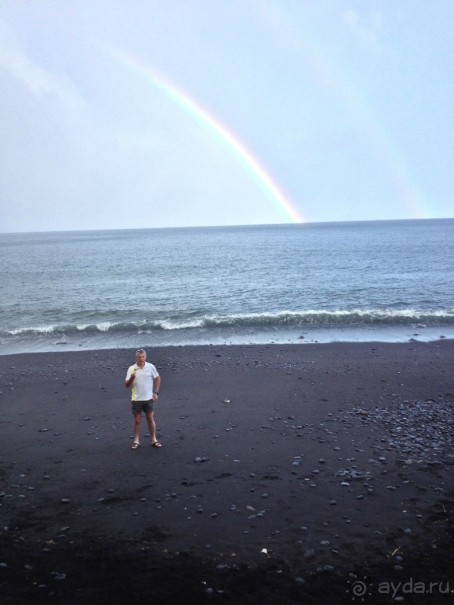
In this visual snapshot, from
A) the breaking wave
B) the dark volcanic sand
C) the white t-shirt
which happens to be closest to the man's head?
the white t-shirt

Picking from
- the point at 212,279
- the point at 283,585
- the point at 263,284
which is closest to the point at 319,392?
the point at 283,585

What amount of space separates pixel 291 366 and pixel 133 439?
931cm

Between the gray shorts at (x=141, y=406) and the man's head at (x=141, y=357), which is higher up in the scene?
the man's head at (x=141, y=357)

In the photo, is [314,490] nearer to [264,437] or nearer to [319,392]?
[264,437]

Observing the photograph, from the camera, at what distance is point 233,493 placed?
927cm

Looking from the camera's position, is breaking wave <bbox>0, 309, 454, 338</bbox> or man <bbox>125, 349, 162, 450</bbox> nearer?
man <bbox>125, 349, 162, 450</bbox>

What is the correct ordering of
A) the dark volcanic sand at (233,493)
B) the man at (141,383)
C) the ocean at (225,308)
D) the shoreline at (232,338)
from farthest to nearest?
the ocean at (225,308) → the shoreline at (232,338) → the man at (141,383) → the dark volcanic sand at (233,493)

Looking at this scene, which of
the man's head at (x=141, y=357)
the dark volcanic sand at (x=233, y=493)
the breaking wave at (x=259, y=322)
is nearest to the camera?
the dark volcanic sand at (x=233, y=493)

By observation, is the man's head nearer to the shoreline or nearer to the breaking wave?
the shoreline

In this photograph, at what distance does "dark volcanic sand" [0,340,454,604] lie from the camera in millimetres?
6758

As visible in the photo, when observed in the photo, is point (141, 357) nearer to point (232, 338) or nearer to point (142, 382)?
point (142, 382)

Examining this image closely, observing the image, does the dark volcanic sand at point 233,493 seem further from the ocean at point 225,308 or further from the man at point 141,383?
the ocean at point 225,308

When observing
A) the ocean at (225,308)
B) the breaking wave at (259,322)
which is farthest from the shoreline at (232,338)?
the breaking wave at (259,322)

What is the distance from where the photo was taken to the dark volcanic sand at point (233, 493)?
6.76 m
